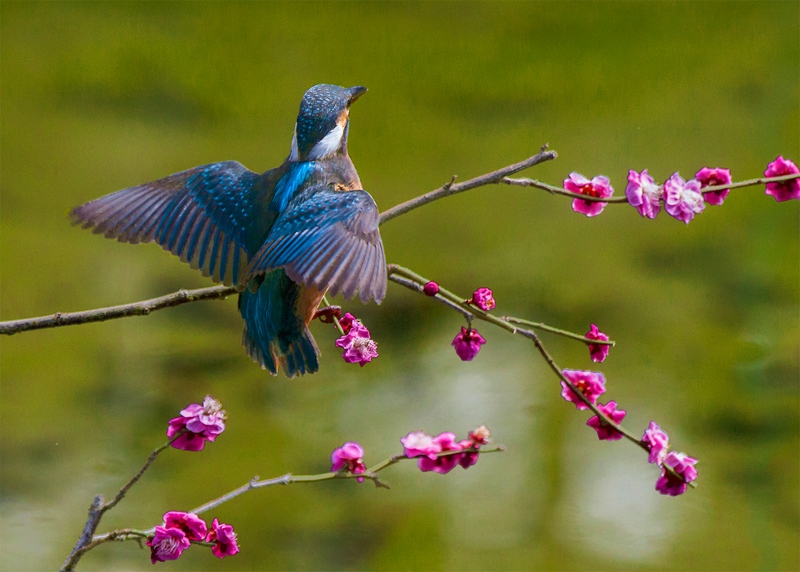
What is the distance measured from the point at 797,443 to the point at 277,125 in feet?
4.92

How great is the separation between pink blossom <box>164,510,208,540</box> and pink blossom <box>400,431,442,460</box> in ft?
0.61

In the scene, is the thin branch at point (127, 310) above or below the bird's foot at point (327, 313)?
above

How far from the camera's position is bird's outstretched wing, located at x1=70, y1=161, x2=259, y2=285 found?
117cm

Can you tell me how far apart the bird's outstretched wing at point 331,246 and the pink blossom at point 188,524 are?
23 cm

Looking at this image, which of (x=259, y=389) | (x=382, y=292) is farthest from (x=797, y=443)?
(x=382, y=292)

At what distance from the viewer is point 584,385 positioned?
867 millimetres

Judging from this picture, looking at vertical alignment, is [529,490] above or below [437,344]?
below

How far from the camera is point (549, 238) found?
2.53m

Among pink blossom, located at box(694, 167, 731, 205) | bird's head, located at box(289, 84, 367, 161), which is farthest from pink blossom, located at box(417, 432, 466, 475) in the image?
bird's head, located at box(289, 84, 367, 161)

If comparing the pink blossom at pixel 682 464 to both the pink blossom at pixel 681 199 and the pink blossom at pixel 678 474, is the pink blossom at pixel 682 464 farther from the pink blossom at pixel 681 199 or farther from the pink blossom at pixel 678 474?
the pink blossom at pixel 681 199

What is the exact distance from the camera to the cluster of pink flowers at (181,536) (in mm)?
823

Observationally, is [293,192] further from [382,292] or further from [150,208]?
[382,292]

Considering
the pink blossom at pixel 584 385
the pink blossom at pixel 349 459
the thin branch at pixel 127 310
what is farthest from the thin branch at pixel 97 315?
the pink blossom at pixel 584 385

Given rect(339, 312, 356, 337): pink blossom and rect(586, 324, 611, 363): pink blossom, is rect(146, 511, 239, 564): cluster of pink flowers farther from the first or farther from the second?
rect(586, 324, 611, 363): pink blossom
